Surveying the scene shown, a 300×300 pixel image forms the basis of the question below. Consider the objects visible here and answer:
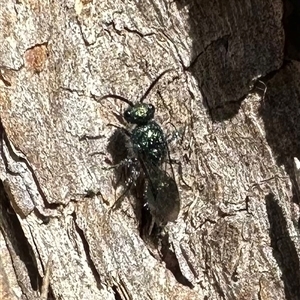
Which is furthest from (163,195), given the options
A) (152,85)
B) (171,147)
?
(152,85)

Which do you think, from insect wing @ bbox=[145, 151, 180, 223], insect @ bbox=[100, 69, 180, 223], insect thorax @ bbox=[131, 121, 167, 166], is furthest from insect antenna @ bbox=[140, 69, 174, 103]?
insect wing @ bbox=[145, 151, 180, 223]

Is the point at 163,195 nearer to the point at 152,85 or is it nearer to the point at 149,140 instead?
the point at 149,140

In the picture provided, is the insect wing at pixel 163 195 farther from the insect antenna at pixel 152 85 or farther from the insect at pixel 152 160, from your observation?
the insect antenna at pixel 152 85

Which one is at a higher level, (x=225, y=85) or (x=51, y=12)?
(x=51, y=12)

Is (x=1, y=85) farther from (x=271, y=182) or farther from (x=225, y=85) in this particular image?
(x=271, y=182)

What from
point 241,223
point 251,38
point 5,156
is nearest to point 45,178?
point 5,156

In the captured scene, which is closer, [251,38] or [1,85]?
[1,85]

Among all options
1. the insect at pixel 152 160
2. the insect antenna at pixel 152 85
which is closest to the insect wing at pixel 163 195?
the insect at pixel 152 160

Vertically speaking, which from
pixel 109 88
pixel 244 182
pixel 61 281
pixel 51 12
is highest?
pixel 51 12

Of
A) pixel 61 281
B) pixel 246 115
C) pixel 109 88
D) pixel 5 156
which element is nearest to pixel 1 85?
pixel 5 156
